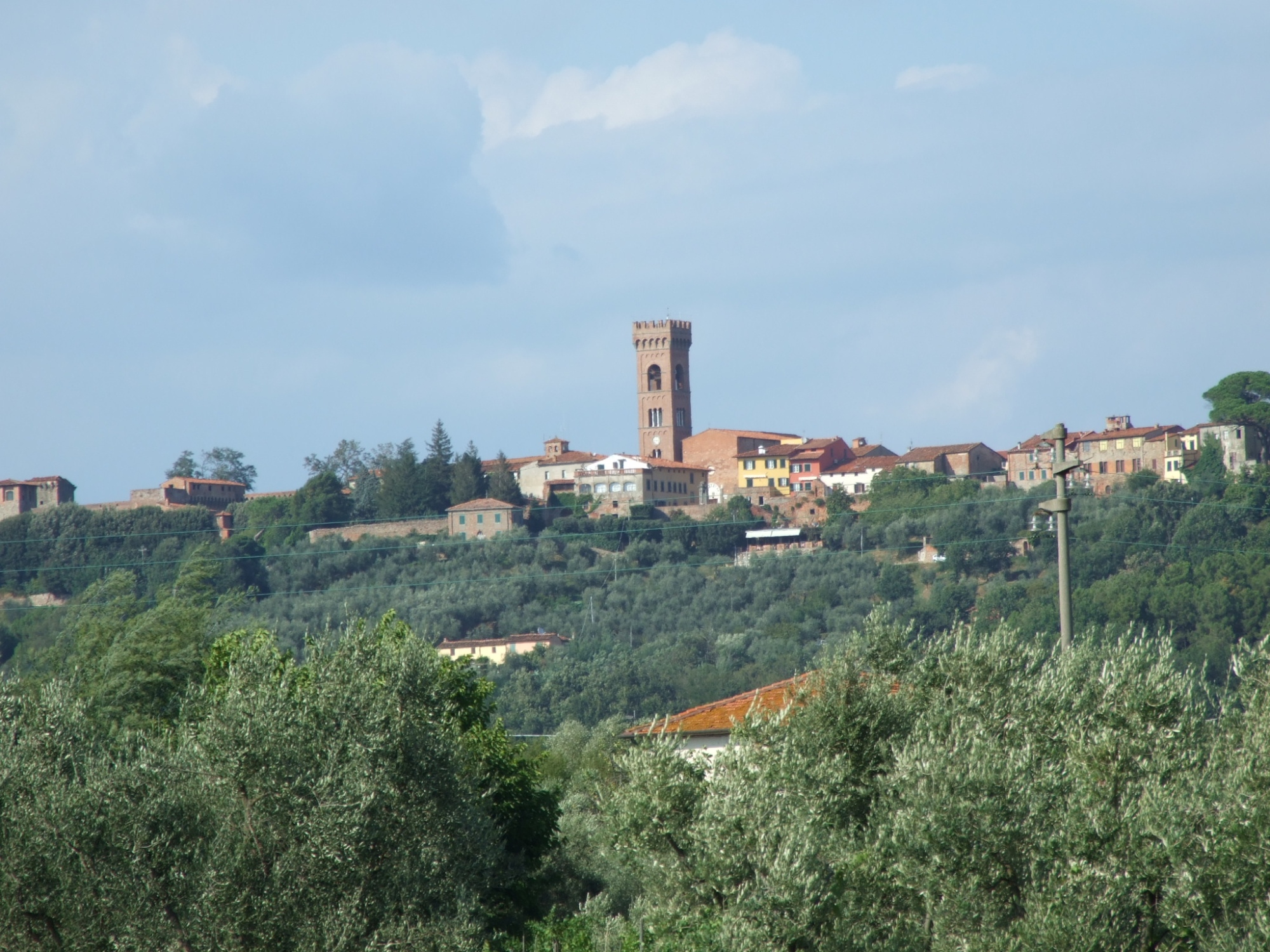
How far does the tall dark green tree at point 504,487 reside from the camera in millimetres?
119312

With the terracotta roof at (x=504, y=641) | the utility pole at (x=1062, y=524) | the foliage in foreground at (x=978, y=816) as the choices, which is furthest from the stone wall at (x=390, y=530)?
the utility pole at (x=1062, y=524)

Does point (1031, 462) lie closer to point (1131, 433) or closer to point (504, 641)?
point (1131, 433)

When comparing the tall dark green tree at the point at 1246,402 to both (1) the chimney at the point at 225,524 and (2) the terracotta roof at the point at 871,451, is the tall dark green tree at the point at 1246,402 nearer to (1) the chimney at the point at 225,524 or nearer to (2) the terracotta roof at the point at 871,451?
(2) the terracotta roof at the point at 871,451

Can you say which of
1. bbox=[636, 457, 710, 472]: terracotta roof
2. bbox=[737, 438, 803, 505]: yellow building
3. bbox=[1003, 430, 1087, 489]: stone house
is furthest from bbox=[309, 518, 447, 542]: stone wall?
bbox=[1003, 430, 1087, 489]: stone house

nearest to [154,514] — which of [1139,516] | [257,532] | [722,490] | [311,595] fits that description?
[257,532]

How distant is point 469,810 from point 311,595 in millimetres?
92378

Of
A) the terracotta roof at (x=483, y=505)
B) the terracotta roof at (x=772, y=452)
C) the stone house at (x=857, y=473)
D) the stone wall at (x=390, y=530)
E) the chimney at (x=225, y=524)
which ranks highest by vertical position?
the terracotta roof at (x=772, y=452)

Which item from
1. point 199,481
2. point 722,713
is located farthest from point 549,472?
point 722,713

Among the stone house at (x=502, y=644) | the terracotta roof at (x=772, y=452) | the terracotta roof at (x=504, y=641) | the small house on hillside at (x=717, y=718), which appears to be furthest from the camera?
the terracotta roof at (x=772, y=452)

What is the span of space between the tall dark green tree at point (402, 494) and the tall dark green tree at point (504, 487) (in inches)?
200

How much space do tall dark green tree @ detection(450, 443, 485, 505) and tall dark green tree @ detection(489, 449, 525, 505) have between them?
2.53 feet

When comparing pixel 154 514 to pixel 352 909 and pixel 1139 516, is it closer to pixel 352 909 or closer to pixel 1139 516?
pixel 1139 516

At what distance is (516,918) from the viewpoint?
74.3ft

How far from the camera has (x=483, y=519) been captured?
117 meters
